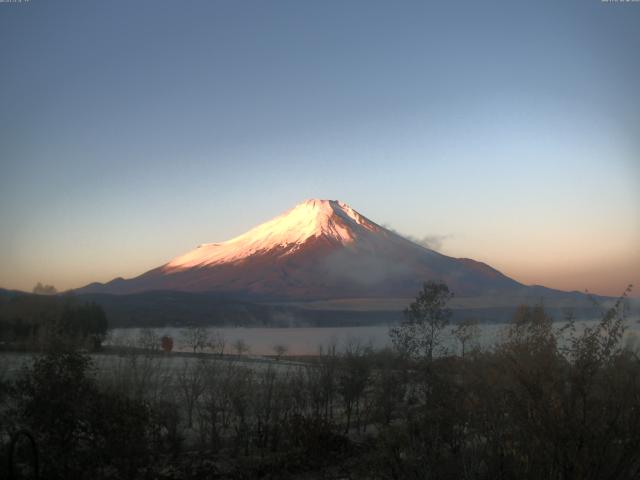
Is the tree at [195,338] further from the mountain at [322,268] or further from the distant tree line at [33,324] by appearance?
the mountain at [322,268]

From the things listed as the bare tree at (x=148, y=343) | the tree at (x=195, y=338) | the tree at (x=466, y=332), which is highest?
the tree at (x=466, y=332)

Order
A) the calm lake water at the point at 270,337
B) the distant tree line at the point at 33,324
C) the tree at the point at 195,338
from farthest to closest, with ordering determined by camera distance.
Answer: the tree at the point at 195,338
the calm lake water at the point at 270,337
the distant tree line at the point at 33,324

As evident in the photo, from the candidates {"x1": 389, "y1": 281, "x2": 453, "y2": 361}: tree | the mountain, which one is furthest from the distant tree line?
the mountain

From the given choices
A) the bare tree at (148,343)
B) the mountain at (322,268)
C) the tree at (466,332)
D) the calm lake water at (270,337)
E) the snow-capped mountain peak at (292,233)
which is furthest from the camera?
the snow-capped mountain peak at (292,233)

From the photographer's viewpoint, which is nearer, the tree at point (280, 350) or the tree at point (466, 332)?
the tree at point (466, 332)

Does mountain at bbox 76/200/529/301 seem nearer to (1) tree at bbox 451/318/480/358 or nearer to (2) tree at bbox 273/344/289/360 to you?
(2) tree at bbox 273/344/289/360

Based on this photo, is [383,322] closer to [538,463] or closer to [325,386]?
[325,386]

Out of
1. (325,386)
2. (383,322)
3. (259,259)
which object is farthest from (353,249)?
(325,386)

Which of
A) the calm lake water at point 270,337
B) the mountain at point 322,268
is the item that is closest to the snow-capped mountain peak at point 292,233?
the mountain at point 322,268
